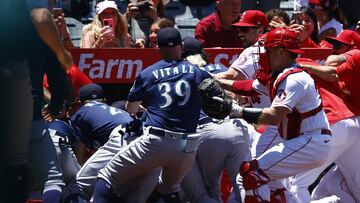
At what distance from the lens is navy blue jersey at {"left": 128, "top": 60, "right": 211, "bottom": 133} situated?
8.11 meters

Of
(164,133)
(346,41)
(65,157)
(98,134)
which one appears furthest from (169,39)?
(346,41)

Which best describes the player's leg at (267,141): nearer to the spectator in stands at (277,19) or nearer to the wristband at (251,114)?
the wristband at (251,114)

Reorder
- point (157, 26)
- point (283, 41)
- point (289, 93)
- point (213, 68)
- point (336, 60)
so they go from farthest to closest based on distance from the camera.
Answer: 1. point (157, 26)
2. point (213, 68)
3. point (336, 60)
4. point (283, 41)
5. point (289, 93)

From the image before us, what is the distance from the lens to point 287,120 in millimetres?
7953

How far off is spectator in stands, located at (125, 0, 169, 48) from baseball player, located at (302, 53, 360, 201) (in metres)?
2.27

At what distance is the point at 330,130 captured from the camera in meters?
8.06

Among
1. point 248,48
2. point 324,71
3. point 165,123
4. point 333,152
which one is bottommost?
point 333,152

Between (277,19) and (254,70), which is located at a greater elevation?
(277,19)

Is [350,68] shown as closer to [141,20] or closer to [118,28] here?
[118,28]

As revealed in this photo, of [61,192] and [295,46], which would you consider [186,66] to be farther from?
[61,192]

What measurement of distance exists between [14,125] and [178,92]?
2.97 metres

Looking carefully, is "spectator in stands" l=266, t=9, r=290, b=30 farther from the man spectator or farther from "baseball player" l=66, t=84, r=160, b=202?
"baseball player" l=66, t=84, r=160, b=202

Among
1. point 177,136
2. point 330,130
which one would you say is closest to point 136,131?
point 177,136

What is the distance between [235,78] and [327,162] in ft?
3.50
